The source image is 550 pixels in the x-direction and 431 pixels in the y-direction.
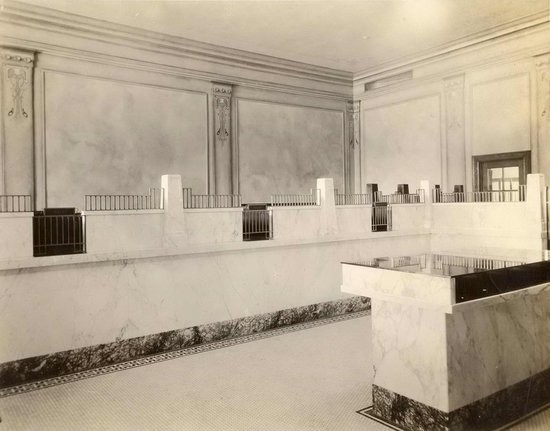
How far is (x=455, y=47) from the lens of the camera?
11.2 meters

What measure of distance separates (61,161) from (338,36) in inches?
248

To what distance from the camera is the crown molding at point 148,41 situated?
873 cm

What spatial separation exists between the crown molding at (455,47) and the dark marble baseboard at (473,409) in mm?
8035

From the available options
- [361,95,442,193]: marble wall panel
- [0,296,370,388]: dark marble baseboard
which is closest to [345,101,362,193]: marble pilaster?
[361,95,442,193]: marble wall panel

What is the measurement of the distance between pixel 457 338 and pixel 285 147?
31.2 feet

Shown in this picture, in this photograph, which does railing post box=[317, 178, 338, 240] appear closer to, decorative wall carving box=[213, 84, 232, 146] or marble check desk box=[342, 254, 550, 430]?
marble check desk box=[342, 254, 550, 430]

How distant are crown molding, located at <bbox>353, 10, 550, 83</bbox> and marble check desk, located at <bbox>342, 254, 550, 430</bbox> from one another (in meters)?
7.68

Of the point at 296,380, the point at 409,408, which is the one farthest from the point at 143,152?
the point at 409,408

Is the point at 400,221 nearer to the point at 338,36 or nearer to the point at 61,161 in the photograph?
the point at 338,36

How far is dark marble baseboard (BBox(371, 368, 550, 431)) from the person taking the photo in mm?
3570

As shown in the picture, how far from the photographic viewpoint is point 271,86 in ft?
40.3

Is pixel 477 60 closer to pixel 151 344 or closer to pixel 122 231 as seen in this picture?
pixel 122 231

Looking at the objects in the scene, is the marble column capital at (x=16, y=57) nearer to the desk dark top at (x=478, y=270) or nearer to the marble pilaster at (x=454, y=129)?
the desk dark top at (x=478, y=270)

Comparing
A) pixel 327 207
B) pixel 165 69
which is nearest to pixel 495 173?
pixel 327 207
